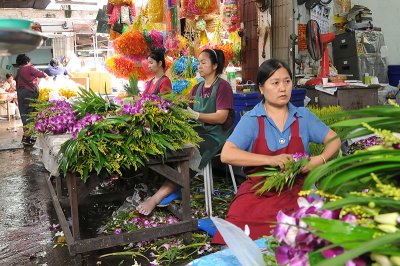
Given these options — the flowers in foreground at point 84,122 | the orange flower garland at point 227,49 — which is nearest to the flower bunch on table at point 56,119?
the flowers in foreground at point 84,122

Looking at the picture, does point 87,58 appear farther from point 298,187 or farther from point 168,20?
point 298,187

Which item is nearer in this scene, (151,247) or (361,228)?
(361,228)

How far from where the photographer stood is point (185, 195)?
339 cm

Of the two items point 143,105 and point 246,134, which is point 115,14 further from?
point 246,134

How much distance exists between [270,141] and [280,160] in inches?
10.6

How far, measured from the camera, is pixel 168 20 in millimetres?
6020

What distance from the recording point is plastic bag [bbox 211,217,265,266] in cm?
110

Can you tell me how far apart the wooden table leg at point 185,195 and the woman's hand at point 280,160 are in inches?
50.6

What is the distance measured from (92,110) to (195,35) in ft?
9.43

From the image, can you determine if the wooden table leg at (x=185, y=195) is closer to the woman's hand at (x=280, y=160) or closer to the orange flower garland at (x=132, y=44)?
the woman's hand at (x=280, y=160)

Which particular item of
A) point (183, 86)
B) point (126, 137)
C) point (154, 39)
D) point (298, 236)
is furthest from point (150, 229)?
point (154, 39)

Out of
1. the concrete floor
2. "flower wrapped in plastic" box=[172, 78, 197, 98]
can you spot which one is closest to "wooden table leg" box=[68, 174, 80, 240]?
the concrete floor

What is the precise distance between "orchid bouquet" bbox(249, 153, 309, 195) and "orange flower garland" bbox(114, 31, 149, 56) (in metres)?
4.19

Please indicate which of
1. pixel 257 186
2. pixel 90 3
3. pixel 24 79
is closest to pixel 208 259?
pixel 257 186
